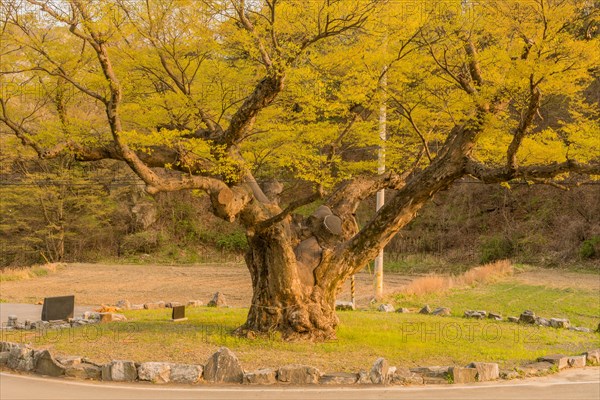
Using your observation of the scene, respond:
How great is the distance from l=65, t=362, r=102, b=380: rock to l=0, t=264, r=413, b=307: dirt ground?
33.9 ft

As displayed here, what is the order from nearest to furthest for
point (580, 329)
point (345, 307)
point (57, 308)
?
point (580, 329)
point (57, 308)
point (345, 307)

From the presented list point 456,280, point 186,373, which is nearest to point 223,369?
point 186,373

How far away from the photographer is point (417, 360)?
943 centimetres

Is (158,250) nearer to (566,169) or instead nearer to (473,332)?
(473,332)

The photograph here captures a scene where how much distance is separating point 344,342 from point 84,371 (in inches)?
166

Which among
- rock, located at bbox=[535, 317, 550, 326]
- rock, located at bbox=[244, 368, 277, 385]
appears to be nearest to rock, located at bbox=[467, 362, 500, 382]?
rock, located at bbox=[244, 368, 277, 385]

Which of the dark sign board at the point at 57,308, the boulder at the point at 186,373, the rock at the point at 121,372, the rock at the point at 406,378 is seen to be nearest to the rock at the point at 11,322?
the dark sign board at the point at 57,308

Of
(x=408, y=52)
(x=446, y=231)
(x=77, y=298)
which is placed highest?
(x=408, y=52)

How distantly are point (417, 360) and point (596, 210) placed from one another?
85.7ft

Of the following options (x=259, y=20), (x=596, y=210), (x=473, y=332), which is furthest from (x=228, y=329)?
(x=596, y=210)

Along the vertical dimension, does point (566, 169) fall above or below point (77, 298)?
above

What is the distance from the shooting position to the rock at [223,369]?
8.42 meters

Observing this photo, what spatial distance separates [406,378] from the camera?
847 centimetres

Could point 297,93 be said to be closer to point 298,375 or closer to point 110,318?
point 298,375
